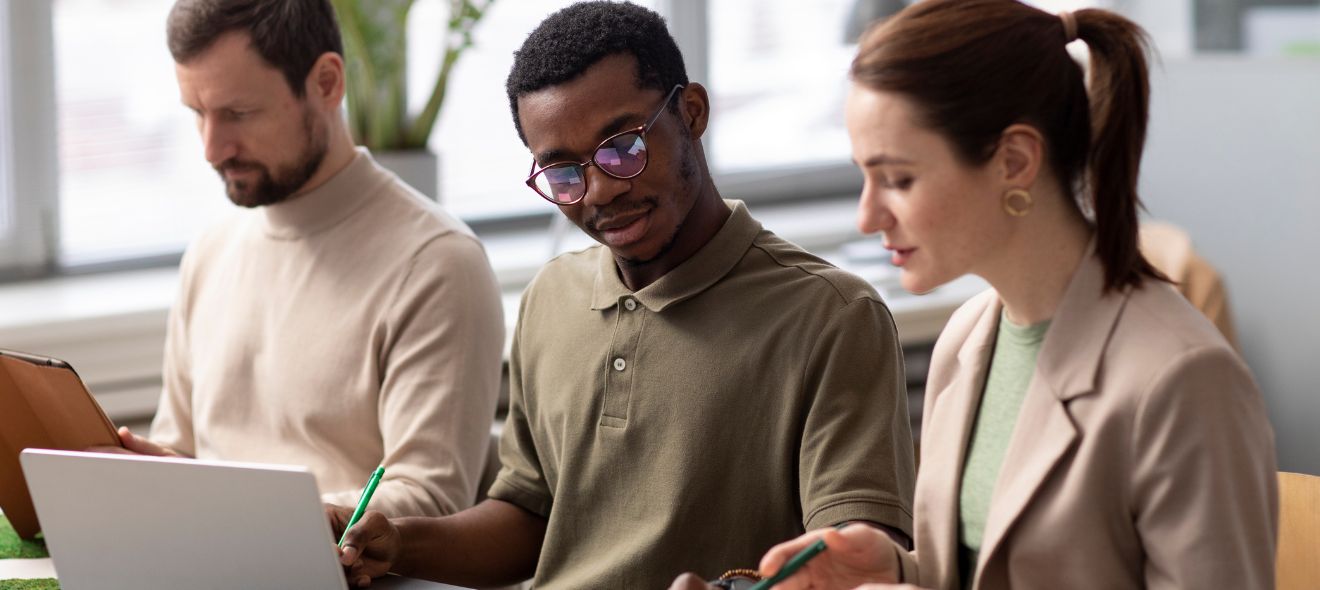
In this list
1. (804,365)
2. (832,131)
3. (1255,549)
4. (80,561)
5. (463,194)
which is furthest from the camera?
(832,131)

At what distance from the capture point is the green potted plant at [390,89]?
2895mm

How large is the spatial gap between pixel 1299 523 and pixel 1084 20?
64 centimetres

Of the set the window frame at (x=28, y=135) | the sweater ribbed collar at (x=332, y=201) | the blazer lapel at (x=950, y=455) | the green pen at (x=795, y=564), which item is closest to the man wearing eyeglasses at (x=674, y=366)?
the blazer lapel at (x=950, y=455)

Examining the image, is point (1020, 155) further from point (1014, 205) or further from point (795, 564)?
point (795, 564)

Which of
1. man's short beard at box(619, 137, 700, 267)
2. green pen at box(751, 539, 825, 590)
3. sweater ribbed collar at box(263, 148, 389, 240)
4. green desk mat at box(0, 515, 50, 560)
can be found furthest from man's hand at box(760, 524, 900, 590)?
sweater ribbed collar at box(263, 148, 389, 240)

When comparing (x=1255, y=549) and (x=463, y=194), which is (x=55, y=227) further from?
(x=1255, y=549)

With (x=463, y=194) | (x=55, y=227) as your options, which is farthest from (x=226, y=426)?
(x=463, y=194)

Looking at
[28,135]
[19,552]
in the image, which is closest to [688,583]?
[19,552]

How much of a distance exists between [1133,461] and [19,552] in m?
1.21

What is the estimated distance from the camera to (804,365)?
1462 mm

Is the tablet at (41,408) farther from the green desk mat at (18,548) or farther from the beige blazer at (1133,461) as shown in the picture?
the beige blazer at (1133,461)

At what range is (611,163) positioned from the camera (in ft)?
4.83

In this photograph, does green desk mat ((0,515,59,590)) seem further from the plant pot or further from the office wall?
the office wall

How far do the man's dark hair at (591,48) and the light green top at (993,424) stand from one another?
459mm
